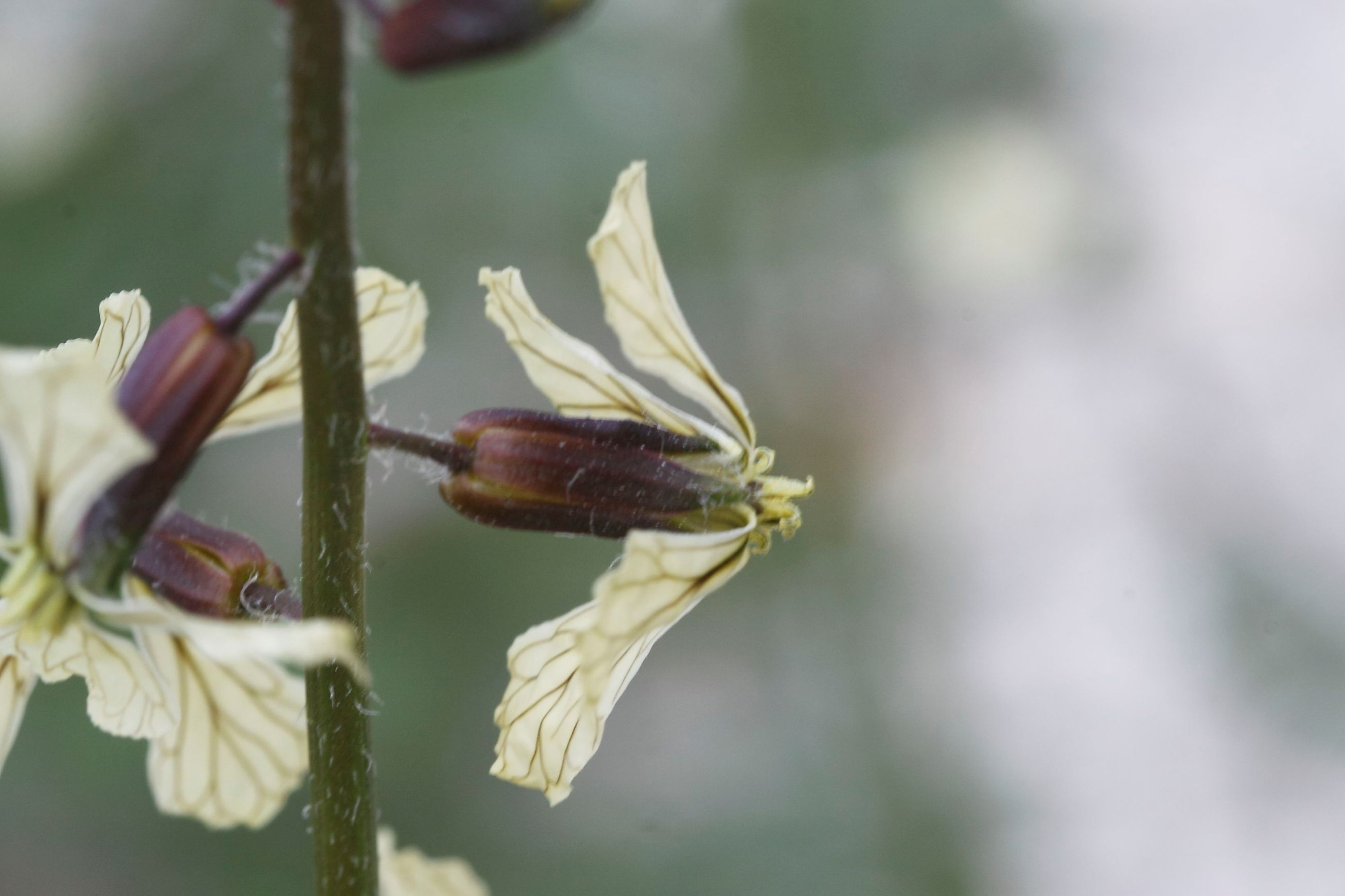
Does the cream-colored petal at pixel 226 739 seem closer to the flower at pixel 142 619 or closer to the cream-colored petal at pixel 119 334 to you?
the flower at pixel 142 619

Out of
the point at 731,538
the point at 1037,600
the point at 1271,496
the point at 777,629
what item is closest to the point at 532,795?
the point at 777,629

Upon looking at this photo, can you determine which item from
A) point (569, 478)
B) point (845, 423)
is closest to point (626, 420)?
point (569, 478)

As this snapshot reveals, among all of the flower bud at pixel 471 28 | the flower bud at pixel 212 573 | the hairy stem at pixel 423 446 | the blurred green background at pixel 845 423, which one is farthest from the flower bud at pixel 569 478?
the blurred green background at pixel 845 423

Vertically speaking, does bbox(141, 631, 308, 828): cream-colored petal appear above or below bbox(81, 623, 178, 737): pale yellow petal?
below

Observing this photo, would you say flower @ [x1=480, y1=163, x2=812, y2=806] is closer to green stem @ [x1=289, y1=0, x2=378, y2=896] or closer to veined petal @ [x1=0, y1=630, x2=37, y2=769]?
green stem @ [x1=289, y1=0, x2=378, y2=896]

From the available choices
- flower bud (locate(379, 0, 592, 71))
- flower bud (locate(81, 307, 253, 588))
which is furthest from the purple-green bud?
flower bud (locate(379, 0, 592, 71))

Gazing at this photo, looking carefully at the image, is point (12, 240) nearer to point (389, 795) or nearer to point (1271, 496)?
point (389, 795)

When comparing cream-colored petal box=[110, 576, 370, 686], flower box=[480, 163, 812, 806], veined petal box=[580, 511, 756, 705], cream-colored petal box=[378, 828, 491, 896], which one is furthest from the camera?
cream-colored petal box=[378, 828, 491, 896]
